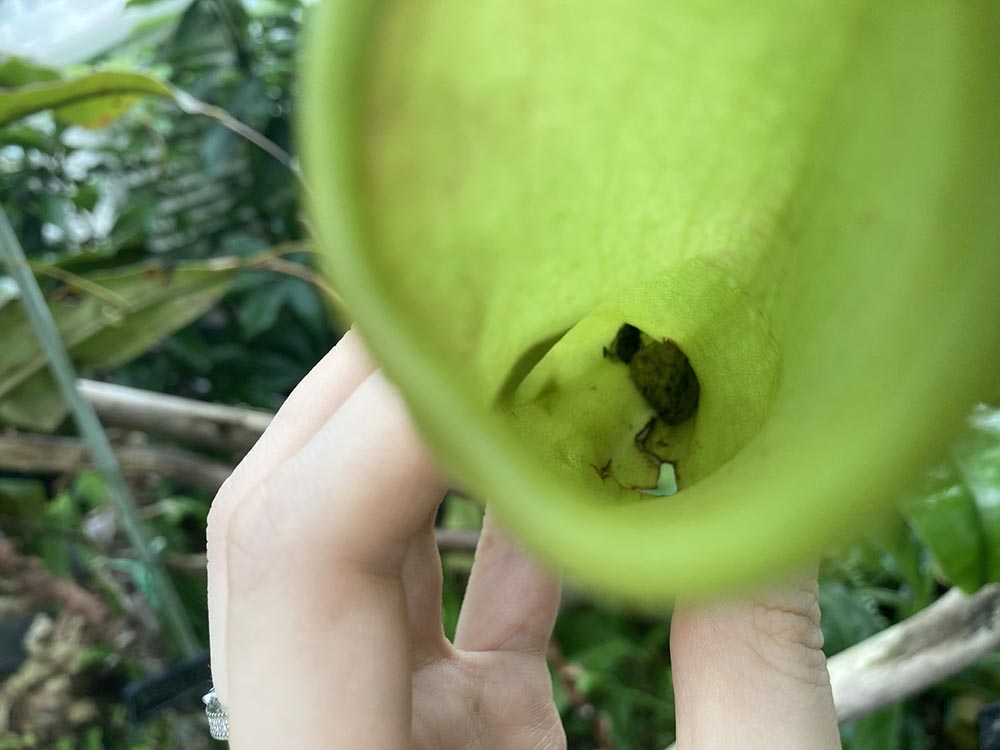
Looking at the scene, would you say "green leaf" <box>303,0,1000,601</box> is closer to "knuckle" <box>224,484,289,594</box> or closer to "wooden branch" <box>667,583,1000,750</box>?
"knuckle" <box>224,484,289,594</box>

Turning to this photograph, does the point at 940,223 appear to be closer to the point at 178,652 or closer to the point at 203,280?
the point at 203,280

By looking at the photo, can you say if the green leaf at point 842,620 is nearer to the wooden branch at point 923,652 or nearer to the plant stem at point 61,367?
the wooden branch at point 923,652

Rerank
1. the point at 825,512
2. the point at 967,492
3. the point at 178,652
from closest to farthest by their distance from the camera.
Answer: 1. the point at 825,512
2. the point at 967,492
3. the point at 178,652

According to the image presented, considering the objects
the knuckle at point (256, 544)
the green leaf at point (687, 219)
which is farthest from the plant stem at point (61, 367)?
the green leaf at point (687, 219)

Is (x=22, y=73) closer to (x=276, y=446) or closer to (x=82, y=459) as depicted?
(x=82, y=459)

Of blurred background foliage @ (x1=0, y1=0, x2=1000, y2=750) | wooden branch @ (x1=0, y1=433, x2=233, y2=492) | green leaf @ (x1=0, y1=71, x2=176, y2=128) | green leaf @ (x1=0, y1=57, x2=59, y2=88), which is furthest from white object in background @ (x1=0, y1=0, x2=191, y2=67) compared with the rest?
wooden branch @ (x1=0, y1=433, x2=233, y2=492)

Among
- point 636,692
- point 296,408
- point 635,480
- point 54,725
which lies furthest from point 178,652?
point 635,480
